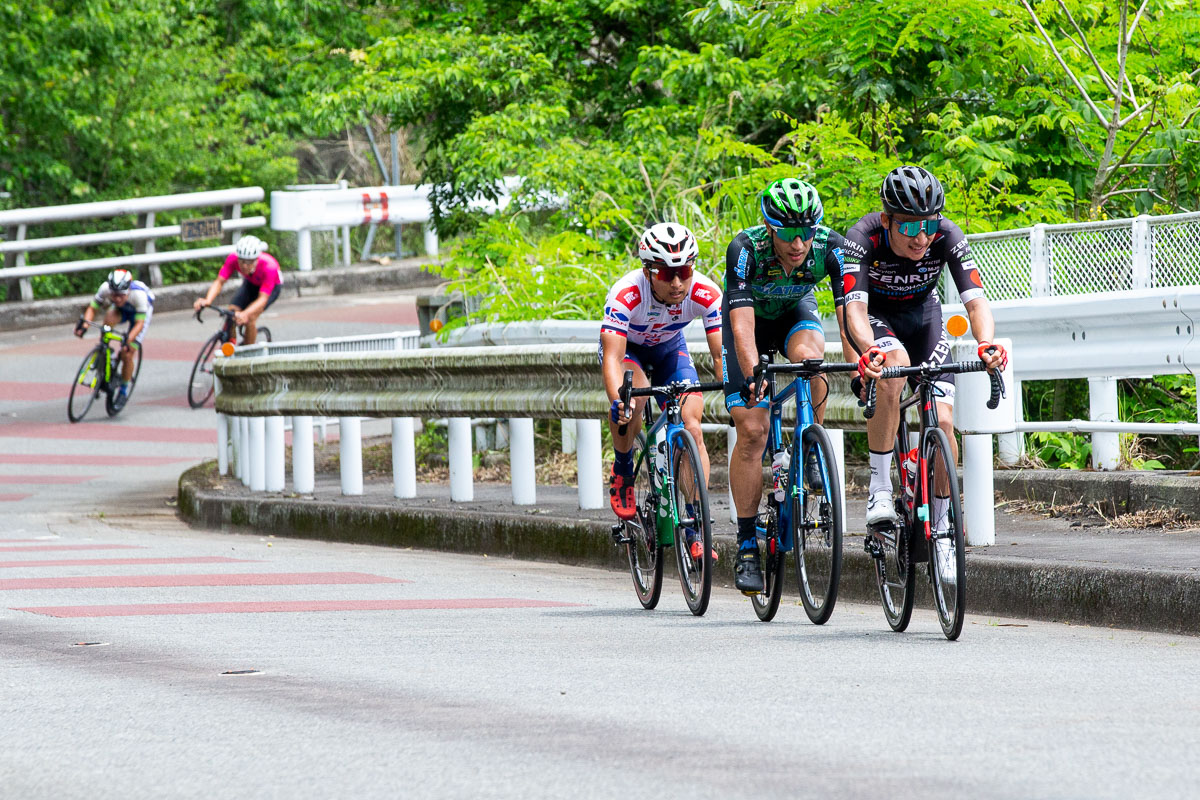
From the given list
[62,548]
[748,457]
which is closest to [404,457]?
[62,548]

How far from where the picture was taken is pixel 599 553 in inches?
412

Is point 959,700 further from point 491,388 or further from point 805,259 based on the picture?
point 491,388

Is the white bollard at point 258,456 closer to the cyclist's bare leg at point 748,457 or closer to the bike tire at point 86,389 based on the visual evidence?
the bike tire at point 86,389

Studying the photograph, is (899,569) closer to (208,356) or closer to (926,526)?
(926,526)

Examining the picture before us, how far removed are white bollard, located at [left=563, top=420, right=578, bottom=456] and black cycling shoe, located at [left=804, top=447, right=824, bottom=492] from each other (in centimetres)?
572

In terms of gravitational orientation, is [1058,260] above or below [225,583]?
above

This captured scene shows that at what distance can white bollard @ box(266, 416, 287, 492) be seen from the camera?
45.4 feet

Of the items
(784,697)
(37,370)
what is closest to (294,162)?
(37,370)

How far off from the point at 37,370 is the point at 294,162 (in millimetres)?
8934

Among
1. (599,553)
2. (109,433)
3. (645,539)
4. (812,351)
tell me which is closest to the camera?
(812,351)

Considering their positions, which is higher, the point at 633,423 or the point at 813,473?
the point at 633,423

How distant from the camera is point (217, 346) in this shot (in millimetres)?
20344

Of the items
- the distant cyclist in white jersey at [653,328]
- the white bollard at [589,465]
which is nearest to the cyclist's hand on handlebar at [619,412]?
the distant cyclist in white jersey at [653,328]

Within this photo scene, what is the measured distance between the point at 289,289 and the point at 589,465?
711 inches
